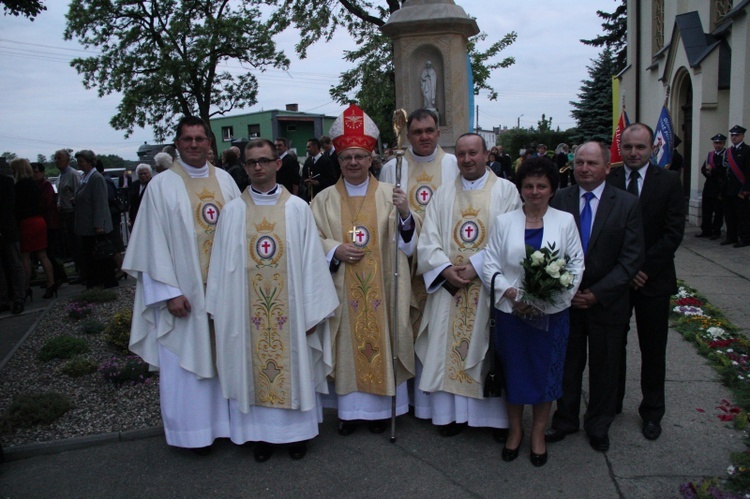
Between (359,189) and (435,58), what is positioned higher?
(435,58)

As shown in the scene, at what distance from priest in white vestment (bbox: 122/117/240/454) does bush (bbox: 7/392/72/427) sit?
49.0 inches

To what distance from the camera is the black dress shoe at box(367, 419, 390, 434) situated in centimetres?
441

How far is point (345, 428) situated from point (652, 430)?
2083mm

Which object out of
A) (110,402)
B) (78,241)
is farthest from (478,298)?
(78,241)

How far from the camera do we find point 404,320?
435cm

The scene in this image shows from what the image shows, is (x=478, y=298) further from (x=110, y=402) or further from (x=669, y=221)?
(x=110, y=402)

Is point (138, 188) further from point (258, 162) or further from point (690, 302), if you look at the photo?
point (690, 302)

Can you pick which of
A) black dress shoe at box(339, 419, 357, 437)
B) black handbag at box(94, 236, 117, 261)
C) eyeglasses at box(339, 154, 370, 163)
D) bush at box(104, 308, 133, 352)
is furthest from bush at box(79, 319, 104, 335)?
eyeglasses at box(339, 154, 370, 163)

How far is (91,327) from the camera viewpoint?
23.2ft

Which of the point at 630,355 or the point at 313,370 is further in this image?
the point at 630,355

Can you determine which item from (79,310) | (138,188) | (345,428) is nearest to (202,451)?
(345,428)

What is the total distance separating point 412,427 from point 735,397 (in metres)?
2.45

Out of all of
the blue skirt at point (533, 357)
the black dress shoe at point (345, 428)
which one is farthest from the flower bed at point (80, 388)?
the blue skirt at point (533, 357)

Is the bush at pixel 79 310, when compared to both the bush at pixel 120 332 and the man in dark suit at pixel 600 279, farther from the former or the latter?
the man in dark suit at pixel 600 279
